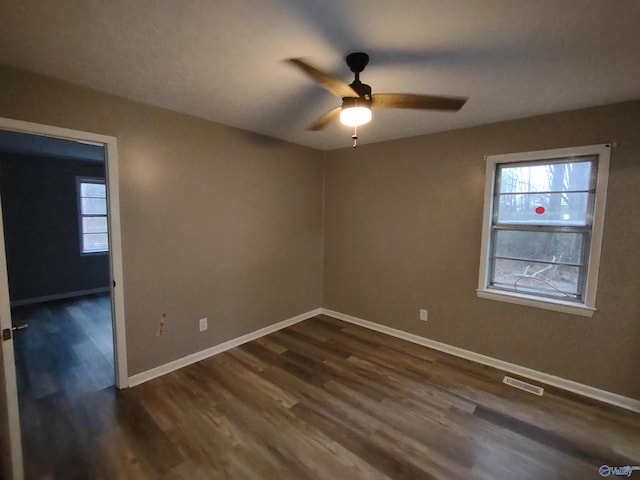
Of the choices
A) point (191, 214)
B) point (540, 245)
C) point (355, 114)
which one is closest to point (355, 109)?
point (355, 114)

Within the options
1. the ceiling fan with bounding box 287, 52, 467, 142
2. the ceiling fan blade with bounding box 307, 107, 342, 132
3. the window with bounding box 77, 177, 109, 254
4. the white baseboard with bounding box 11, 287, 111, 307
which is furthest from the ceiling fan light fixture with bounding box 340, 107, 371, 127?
the window with bounding box 77, 177, 109, 254

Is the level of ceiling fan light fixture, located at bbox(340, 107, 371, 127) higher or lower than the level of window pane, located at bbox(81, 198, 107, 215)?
higher

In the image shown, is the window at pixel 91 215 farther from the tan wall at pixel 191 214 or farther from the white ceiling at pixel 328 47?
the white ceiling at pixel 328 47

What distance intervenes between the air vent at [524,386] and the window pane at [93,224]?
6.79 meters

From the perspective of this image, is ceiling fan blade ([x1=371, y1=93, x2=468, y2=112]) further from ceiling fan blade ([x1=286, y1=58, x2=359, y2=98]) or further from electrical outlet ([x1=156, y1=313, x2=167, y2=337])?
electrical outlet ([x1=156, y1=313, x2=167, y2=337])

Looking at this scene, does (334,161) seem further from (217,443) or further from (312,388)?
(217,443)

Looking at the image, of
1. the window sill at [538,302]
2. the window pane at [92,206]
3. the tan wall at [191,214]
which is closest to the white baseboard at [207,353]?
the tan wall at [191,214]

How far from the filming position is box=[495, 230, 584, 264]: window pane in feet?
8.26

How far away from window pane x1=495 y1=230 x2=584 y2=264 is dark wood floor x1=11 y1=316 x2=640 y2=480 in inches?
45.8

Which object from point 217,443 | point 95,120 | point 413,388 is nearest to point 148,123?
point 95,120

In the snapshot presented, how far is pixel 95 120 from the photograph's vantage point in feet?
7.15

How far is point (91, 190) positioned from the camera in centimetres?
538

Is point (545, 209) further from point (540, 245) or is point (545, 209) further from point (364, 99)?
point (364, 99)

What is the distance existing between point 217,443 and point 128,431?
2.14 ft
